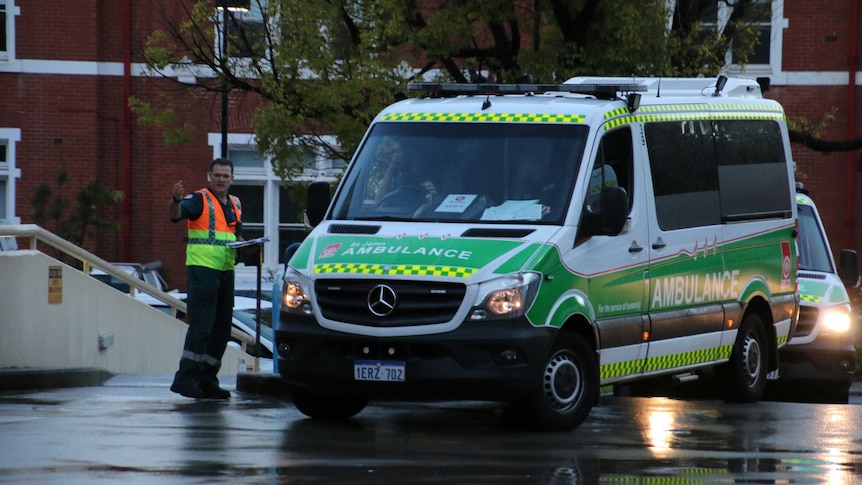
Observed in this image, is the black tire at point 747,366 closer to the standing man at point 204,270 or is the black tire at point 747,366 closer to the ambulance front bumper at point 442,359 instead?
the ambulance front bumper at point 442,359

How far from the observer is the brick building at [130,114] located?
2912cm

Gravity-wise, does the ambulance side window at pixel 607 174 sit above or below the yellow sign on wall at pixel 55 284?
above

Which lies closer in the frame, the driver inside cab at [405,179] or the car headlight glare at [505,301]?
the car headlight glare at [505,301]

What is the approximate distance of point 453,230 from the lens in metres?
10.2

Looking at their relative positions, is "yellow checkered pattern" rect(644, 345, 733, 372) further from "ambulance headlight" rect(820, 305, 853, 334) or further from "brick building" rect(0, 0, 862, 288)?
"brick building" rect(0, 0, 862, 288)

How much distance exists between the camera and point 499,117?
35.9ft

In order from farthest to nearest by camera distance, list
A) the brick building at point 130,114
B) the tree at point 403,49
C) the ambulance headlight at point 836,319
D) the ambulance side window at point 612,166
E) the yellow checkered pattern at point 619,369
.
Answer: the brick building at point 130,114
the tree at point 403,49
the ambulance headlight at point 836,319
the yellow checkered pattern at point 619,369
the ambulance side window at point 612,166

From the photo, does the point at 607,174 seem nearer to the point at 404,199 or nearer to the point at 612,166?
the point at 612,166

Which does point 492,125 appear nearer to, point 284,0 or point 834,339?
point 834,339

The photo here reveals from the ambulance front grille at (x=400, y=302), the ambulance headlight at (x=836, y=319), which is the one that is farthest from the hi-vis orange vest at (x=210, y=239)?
the ambulance headlight at (x=836, y=319)

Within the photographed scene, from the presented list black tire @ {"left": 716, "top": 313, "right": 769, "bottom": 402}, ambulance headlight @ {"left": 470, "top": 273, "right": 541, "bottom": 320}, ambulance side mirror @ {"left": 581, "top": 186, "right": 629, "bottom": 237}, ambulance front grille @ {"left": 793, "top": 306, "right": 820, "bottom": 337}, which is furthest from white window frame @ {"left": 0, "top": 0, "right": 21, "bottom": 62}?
ambulance headlight @ {"left": 470, "top": 273, "right": 541, "bottom": 320}

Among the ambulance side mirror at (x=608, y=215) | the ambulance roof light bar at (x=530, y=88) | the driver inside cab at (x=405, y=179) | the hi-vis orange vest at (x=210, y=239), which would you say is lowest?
the hi-vis orange vest at (x=210, y=239)

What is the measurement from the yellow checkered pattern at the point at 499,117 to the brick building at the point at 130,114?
1791 cm

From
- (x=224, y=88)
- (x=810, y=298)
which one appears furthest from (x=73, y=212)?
(x=810, y=298)
